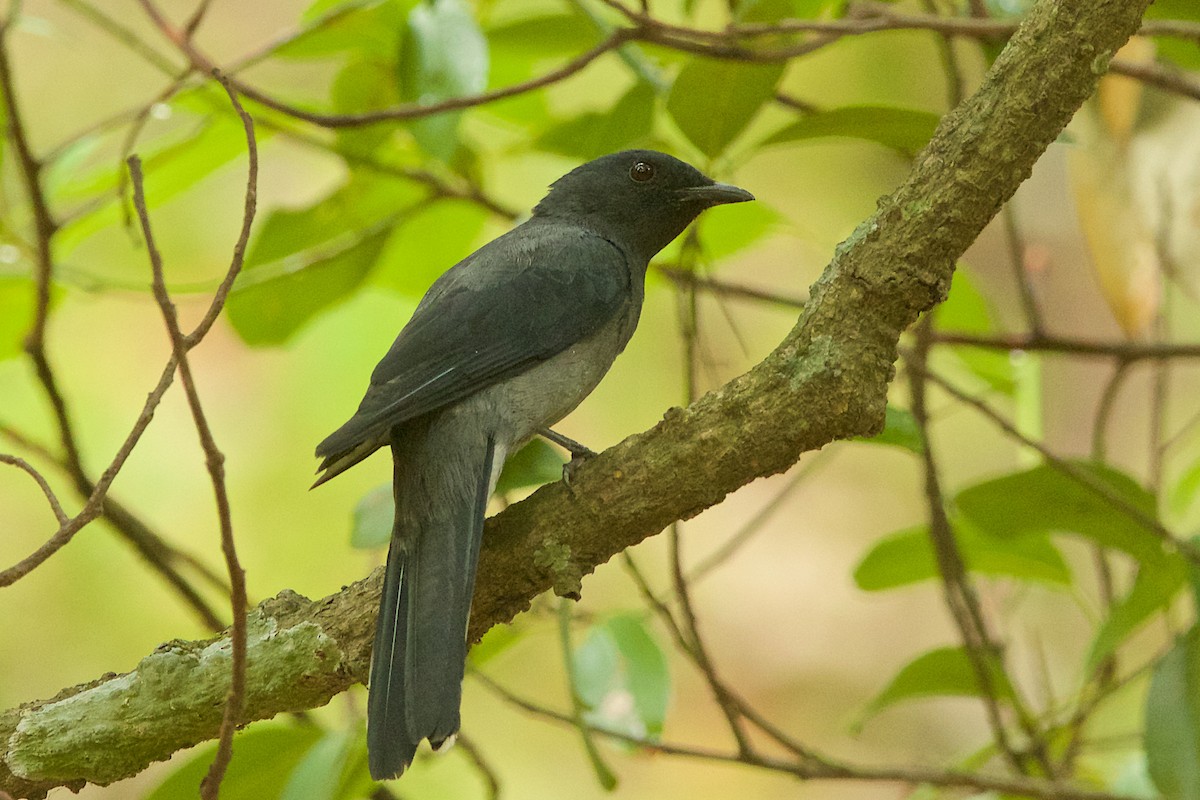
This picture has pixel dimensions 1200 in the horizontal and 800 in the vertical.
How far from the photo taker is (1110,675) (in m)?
3.59

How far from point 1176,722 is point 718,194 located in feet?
5.74

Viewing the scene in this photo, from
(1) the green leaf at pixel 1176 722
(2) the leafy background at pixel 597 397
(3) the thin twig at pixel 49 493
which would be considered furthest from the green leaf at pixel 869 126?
(3) the thin twig at pixel 49 493

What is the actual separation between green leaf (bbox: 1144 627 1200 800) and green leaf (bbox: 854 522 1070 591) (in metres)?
0.54

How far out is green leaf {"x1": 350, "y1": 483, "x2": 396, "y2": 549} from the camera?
273 centimetres

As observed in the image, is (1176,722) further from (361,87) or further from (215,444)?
(361,87)

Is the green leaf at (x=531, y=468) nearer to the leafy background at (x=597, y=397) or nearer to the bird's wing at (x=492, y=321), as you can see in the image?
the leafy background at (x=597, y=397)

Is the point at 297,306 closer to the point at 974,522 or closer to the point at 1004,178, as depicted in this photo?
the point at 974,522

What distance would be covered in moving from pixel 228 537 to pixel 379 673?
0.81 m

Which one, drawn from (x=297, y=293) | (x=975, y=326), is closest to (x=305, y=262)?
(x=297, y=293)

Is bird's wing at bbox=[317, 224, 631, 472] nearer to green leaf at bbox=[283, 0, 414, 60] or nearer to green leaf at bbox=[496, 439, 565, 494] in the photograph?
green leaf at bbox=[496, 439, 565, 494]

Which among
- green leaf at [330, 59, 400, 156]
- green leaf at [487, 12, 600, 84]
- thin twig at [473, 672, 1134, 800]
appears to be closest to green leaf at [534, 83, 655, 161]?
green leaf at [487, 12, 600, 84]

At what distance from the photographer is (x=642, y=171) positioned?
3.65 meters

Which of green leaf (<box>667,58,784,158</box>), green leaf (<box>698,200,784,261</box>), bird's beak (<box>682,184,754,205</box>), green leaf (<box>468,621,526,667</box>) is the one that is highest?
green leaf (<box>698,200,784,261</box>)

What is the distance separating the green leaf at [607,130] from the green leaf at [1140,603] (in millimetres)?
1767
